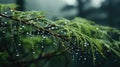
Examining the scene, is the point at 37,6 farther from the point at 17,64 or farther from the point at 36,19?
the point at 36,19

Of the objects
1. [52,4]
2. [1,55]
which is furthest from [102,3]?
[1,55]

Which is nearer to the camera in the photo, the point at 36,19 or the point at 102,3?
the point at 36,19

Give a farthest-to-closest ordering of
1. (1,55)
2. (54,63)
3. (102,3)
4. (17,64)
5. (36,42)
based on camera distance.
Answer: (102,3) → (54,63) → (17,64) → (36,42) → (1,55)

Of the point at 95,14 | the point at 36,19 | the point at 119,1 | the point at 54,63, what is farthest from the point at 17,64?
the point at 119,1

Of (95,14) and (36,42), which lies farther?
(95,14)

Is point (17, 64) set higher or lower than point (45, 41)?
lower

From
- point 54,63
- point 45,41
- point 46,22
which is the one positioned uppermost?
point 46,22

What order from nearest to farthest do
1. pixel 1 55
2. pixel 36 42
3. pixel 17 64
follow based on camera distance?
1. pixel 1 55
2. pixel 36 42
3. pixel 17 64

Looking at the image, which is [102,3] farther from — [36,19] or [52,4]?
[36,19]

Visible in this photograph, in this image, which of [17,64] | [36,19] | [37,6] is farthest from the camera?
[37,6]
